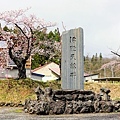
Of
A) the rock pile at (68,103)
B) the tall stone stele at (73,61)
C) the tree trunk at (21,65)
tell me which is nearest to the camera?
the rock pile at (68,103)

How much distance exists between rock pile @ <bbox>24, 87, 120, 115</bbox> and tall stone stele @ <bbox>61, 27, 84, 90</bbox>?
1.75 feet

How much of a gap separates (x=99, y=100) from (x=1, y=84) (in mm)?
6183

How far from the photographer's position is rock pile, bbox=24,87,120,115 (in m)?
7.75

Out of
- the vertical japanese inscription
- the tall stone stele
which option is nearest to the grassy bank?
the tall stone stele

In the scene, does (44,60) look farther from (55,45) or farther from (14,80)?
(14,80)

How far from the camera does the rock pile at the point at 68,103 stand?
7754 millimetres

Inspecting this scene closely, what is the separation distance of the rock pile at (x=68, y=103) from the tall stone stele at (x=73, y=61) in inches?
21.0

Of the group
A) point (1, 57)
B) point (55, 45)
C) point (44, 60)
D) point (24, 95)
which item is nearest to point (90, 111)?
point (24, 95)

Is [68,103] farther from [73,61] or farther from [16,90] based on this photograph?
[16,90]

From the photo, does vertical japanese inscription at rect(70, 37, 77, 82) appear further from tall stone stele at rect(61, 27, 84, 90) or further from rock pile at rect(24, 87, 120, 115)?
rock pile at rect(24, 87, 120, 115)

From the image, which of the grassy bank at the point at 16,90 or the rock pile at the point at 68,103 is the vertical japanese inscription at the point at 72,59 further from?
the grassy bank at the point at 16,90

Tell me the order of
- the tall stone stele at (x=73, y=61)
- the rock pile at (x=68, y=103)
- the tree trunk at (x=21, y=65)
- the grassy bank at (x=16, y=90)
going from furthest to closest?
1. the tree trunk at (x=21, y=65)
2. the grassy bank at (x=16, y=90)
3. the tall stone stele at (x=73, y=61)
4. the rock pile at (x=68, y=103)

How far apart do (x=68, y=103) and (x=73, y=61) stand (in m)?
1.65

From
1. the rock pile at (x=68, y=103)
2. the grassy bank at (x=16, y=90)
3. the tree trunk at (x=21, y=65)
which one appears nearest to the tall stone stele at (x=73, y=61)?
the rock pile at (x=68, y=103)
